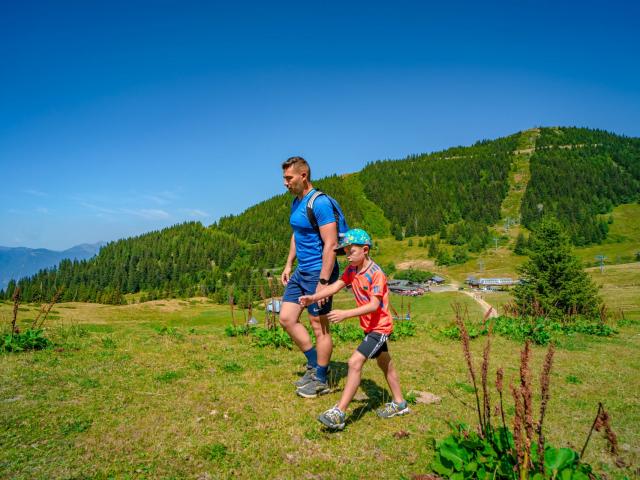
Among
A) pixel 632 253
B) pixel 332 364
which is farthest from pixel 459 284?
pixel 332 364

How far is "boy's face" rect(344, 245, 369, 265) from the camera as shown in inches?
214

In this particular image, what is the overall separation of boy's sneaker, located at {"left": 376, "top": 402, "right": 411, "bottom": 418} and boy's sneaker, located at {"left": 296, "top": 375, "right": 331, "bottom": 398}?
109cm

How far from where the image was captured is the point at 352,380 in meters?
5.20

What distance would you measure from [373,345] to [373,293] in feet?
2.40

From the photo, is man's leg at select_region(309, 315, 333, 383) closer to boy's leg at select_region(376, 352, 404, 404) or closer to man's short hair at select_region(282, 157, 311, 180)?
boy's leg at select_region(376, 352, 404, 404)

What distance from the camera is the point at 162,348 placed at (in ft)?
29.5

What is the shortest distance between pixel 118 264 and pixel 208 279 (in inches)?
1881

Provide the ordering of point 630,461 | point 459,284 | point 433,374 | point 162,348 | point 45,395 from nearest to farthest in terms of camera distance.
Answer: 1. point 630,461
2. point 45,395
3. point 433,374
4. point 162,348
5. point 459,284

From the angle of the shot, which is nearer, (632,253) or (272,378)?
(272,378)

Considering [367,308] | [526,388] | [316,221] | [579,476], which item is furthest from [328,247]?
[579,476]

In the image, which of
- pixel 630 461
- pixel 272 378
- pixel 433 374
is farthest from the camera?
pixel 433 374

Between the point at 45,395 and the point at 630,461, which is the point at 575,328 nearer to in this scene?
the point at 630,461

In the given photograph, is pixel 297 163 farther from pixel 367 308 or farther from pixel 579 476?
pixel 579 476

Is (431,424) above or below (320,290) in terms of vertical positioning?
below
